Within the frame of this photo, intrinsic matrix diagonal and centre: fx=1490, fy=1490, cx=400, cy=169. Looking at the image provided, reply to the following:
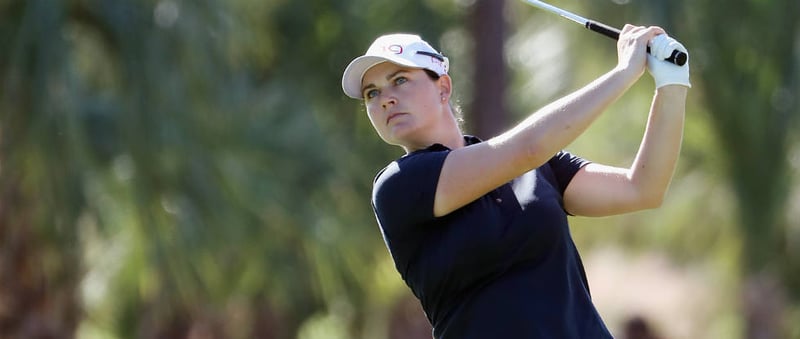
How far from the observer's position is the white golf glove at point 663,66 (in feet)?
10.7

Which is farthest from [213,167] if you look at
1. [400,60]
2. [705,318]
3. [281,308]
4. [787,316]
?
[705,318]

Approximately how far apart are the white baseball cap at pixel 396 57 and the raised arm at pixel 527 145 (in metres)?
0.30

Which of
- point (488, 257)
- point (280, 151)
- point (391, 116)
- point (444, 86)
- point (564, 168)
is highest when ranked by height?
point (280, 151)

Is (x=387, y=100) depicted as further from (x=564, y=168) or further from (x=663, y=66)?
(x=663, y=66)

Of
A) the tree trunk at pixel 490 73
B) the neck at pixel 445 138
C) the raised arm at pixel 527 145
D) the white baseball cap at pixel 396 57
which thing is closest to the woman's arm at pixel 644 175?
the raised arm at pixel 527 145

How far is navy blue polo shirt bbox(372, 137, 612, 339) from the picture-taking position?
3199 mm

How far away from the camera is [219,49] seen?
8922 millimetres

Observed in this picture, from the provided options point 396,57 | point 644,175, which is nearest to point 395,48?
point 396,57

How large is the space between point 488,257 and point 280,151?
9000 millimetres

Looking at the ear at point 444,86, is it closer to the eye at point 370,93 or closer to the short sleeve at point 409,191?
the eye at point 370,93

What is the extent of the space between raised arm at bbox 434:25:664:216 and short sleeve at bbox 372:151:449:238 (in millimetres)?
24

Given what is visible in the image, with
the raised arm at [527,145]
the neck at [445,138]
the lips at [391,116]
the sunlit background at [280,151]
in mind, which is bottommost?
the raised arm at [527,145]

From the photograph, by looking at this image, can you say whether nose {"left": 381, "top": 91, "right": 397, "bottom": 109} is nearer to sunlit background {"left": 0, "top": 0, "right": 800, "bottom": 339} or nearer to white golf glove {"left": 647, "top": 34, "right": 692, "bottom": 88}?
white golf glove {"left": 647, "top": 34, "right": 692, "bottom": 88}

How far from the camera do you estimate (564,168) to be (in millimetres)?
3609
